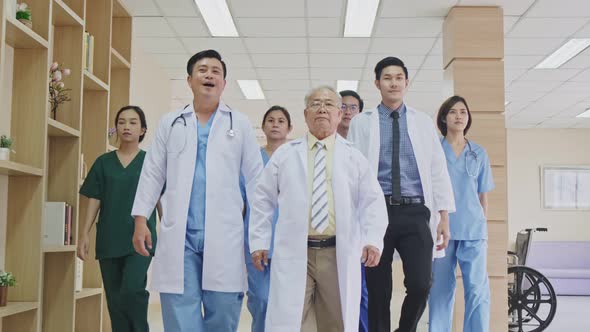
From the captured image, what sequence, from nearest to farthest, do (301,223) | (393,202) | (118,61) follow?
(301,223), (393,202), (118,61)

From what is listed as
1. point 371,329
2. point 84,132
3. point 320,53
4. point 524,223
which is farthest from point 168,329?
point 524,223

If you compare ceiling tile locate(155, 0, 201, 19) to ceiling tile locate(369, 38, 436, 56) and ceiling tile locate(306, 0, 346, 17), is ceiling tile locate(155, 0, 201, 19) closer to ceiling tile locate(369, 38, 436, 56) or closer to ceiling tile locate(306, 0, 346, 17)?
ceiling tile locate(306, 0, 346, 17)

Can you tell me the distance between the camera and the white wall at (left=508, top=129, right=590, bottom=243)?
12.6 m

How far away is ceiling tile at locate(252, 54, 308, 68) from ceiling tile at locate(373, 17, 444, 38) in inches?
47.6

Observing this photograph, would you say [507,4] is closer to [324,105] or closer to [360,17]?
[360,17]

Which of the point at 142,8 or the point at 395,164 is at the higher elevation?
the point at 142,8

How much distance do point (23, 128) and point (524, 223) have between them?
10.3m

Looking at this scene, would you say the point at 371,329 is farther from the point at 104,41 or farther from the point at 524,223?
the point at 524,223

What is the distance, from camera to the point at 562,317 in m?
7.96

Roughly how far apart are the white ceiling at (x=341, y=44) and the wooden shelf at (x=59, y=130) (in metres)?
1.96

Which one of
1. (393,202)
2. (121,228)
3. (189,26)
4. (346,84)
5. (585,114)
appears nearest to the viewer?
(393,202)

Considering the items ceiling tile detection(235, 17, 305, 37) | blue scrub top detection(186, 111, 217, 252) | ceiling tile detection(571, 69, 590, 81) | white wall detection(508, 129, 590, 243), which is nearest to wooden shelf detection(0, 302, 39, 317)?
blue scrub top detection(186, 111, 217, 252)

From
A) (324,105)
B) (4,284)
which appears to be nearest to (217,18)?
(4,284)

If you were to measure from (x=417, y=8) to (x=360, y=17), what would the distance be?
0.55 meters
